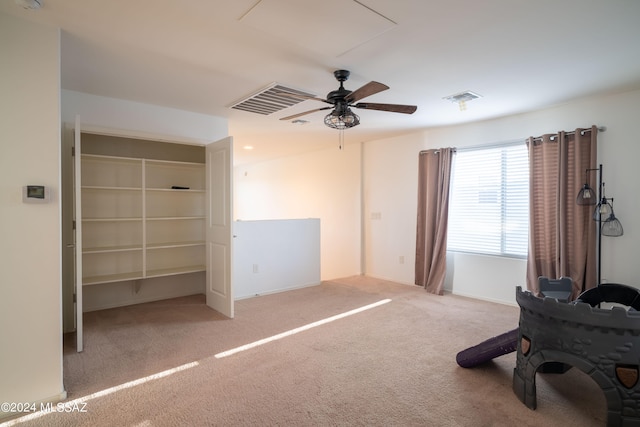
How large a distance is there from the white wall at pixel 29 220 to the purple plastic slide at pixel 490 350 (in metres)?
2.94

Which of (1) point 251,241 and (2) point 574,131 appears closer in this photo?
(2) point 574,131

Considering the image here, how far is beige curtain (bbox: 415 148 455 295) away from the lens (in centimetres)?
486

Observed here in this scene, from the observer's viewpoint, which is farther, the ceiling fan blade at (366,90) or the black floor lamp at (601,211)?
the black floor lamp at (601,211)

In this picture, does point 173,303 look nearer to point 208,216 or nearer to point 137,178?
point 208,216

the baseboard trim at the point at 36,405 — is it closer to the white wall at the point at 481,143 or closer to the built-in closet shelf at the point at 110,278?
the built-in closet shelf at the point at 110,278

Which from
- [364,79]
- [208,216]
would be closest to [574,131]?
[364,79]

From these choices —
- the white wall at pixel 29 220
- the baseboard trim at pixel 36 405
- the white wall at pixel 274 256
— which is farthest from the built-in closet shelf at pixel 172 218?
the baseboard trim at pixel 36 405

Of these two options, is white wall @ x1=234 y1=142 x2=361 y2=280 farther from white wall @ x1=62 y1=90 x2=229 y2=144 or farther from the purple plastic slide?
the purple plastic slide

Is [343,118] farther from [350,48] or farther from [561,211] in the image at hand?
[561,211]

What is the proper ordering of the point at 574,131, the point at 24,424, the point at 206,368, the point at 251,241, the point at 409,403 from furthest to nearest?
the point at 251,241 < the point at 574,131 < the point at 206,368 < the point at 409,403 < the point at 24,424

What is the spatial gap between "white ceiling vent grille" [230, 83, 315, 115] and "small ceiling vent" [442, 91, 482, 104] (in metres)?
1.54

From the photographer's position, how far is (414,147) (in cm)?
536

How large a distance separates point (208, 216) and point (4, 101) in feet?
7.82

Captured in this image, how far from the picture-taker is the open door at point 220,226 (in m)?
3.76
